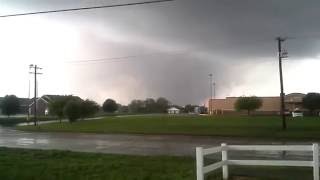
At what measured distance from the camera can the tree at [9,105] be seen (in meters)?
117

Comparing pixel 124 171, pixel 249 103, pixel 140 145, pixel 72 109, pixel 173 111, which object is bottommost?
pixel 140 145

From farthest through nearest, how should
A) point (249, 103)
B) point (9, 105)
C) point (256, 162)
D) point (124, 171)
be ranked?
point (249, 103) → point (9, 105) → point (124, 171) → point (256, 162)

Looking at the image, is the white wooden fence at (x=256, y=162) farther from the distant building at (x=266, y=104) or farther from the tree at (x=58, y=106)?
the distant building at (x=266, y=104)

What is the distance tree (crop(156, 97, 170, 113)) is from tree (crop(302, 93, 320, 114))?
7001 centimetres

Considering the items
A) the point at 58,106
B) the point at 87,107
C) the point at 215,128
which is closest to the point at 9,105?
the point at 58,106

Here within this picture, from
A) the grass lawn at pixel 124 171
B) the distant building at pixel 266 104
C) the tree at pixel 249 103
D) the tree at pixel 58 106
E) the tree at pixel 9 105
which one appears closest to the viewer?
the grass lawn at pixel 124 171

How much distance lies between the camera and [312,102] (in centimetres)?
13188

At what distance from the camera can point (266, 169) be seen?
47.0ft

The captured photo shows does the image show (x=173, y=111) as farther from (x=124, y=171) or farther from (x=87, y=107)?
(x=124, y=171)

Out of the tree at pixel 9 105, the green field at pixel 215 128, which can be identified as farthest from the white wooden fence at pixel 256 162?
the tree at pixel 9 105

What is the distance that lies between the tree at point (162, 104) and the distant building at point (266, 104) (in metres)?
29.0

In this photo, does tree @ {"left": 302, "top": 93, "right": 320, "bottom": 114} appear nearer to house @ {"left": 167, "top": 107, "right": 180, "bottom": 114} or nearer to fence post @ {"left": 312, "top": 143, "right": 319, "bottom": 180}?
house @ {"left": 167, "top": 107, "right": 180, "bottom": 114}

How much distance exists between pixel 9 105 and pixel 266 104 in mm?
81535

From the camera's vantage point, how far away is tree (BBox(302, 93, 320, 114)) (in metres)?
131
